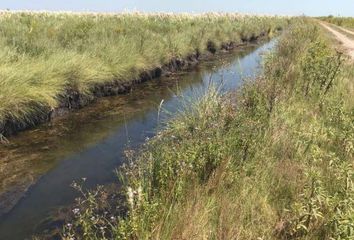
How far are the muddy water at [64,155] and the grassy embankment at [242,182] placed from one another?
0.79 metres

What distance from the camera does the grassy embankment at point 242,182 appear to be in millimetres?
4246

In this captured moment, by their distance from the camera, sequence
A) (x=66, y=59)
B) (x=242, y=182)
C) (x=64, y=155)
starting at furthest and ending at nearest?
1. (x=66, y=59)
2. (x=64, y=155)
3. (x=242, y=182)

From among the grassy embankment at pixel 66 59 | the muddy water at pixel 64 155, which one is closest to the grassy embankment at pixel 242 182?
the muddy water at pixel 64 155

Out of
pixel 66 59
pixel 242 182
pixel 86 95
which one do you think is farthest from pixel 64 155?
pixel 242 182

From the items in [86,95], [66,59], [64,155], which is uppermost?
[66,59]

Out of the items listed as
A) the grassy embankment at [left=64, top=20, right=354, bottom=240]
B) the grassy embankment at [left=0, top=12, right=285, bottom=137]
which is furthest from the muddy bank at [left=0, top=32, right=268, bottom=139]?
the grassy embankment at [left=64, top=20, right=354, bottom=240]

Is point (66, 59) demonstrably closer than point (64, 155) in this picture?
No

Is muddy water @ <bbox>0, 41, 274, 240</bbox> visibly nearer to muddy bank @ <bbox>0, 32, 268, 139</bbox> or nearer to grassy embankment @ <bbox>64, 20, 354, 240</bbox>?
muddy bank @ <bbox>0, 32, 268, 139</bbox>

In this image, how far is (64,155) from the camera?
8.67 m

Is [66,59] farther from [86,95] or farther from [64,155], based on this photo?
[64,155]

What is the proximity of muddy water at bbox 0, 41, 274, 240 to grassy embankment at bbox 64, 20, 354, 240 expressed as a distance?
787mm

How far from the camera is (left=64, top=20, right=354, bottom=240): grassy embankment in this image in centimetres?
425

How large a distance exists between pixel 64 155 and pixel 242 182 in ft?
14.4

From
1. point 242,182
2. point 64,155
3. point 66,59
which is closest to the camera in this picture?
point 242,182
